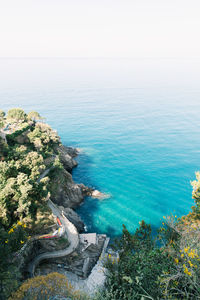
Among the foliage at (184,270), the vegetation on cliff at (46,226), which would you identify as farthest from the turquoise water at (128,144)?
the foliage at (184,270)

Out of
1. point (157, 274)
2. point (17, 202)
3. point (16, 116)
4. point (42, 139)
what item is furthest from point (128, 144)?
point (157, 274)

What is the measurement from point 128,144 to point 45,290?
61.1m

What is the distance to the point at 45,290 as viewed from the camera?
19.7 meters

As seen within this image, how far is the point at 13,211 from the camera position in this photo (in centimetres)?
3095

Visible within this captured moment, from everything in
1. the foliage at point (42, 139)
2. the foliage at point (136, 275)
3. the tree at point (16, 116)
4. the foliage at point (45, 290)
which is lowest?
the foliage at point (45, 290)

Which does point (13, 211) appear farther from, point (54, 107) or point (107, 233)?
point (54, 107)

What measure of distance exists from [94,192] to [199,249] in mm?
36100

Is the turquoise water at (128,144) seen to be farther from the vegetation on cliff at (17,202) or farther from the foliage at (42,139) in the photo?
the vegetation on cliff at (17,202)

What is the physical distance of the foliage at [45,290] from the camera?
1881 centimetres

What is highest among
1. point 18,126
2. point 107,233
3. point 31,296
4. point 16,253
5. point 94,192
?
point 18,126

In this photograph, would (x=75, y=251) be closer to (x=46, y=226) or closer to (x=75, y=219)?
(x=46, y=226)

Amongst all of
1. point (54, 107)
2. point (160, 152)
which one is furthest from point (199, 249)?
point (54, 107)

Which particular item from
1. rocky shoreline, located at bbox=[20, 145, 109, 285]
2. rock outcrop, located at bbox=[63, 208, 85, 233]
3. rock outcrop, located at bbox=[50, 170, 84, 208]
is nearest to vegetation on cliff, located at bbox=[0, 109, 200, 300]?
rock outcrop, located at bbox=[50, 170, 84, 208]

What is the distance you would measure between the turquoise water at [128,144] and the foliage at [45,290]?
21.8 metres
